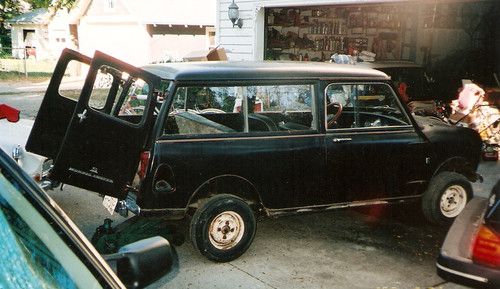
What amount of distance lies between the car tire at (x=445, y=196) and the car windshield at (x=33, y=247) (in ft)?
16.7

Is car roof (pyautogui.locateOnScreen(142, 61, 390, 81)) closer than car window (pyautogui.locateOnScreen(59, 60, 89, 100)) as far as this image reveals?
Yes

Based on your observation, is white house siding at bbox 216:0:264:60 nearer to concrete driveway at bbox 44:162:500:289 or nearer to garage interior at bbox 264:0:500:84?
garage interior at bbox 264:0:500:84

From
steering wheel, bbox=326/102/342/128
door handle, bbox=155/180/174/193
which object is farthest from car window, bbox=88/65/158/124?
steering wheel, bbox=326/102/342/128

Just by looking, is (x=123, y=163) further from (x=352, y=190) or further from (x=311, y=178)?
(x=352, y=190)

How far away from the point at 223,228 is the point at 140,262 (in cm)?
294

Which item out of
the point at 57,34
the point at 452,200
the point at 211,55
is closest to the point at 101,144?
the point at 452,200

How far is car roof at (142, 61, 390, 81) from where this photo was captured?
462cm

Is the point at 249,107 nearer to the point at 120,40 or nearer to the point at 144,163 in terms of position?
the point at 144,163

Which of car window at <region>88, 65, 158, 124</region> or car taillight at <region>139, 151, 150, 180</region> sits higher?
car window at <region>88, 65, 158, 124</region>

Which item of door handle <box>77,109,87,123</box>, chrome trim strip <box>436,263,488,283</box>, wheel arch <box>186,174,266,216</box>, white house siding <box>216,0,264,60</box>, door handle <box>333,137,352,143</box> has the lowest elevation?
chrome trim strip <box>436,263,488,283</box>

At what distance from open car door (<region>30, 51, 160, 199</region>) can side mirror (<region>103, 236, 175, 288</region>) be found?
2610 millimetres

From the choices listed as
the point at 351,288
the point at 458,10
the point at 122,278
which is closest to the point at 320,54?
the point at 458,10

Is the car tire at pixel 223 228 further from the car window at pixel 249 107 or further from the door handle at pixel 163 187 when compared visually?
the car window at pixel 249 107

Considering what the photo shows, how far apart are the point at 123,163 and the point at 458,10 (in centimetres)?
1599
